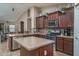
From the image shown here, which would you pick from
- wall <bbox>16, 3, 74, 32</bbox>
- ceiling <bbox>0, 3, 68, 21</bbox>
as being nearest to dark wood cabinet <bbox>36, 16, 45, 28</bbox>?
wall <bbox>16, 3, 74, 32</bbox>

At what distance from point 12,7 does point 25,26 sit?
45 cm

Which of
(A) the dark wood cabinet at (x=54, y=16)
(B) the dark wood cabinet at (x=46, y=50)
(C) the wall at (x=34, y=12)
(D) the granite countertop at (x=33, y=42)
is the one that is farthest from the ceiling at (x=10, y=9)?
(B) the dark wood cabinet at (x=46, y=50)

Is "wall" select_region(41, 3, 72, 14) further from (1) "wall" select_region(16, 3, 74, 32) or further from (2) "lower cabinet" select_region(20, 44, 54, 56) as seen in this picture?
(2) "lower cabinet" select_region(20, 44, 54, 56)

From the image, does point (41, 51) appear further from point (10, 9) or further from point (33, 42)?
point (10, 9)

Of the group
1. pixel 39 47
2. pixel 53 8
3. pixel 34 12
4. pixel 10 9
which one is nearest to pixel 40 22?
pixel 34 12

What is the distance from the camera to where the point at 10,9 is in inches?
83.2

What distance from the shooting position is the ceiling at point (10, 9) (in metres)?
2.12

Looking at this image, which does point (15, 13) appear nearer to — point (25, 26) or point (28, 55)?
point (25, 26)

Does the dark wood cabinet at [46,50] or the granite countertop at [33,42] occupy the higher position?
the granite countertop at [33,42]

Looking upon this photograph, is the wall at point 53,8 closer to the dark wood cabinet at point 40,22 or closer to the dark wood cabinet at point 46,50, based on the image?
the dark wood cabinet at point 40,22

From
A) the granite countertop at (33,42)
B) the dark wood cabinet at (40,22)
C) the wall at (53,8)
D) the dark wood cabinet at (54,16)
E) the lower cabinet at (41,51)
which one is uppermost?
the wall at (53,8)

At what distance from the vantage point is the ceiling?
6.97ft

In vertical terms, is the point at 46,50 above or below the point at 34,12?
below

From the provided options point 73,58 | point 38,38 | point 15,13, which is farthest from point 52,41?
point 15,13
